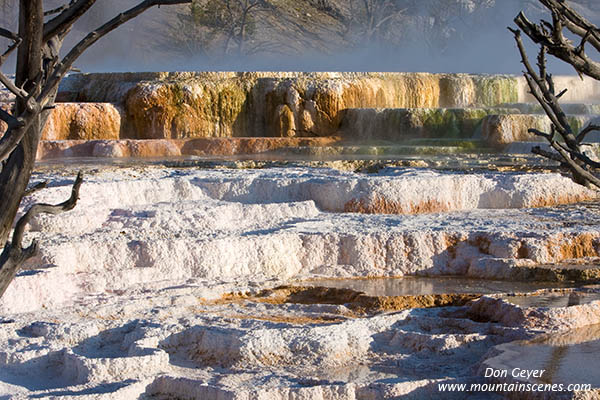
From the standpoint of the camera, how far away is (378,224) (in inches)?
310

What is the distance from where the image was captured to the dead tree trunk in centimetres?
280

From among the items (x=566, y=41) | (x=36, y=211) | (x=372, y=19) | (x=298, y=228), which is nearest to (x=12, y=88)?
(x=36, y=211)

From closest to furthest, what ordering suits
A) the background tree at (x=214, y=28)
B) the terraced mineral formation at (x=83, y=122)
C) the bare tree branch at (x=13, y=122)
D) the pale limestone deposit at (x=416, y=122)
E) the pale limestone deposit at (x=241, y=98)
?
the bare tree branch at (x=13, y=122)
the terraced mineral formation at (x=83, y=122)
the pale limestone deposit at (x=416, y=122)
the pale limestone deposit at (x=241, y=98)
the background tree at (x=214, y=28)

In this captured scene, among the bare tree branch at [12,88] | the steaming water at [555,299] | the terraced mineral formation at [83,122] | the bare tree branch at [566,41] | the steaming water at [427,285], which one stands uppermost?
the terraced mineral formation at [83,122]

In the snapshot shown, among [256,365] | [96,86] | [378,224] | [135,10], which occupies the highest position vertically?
[96,86]

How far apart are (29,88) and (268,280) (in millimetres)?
4017

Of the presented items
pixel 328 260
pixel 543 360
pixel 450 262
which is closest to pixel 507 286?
pixel 450 262

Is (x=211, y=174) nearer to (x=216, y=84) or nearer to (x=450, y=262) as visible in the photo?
(x=450, y=262)

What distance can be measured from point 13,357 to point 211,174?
5.20 m

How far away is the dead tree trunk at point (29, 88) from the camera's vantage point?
2.80m

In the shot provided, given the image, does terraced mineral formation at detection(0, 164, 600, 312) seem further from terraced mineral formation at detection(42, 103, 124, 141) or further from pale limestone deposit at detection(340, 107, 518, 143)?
pale limestone deposit at detection(340, 107, 518, 143)

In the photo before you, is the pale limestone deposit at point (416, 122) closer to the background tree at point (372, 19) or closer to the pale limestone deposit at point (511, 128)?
the pale limestone deposit at point (511, 128)

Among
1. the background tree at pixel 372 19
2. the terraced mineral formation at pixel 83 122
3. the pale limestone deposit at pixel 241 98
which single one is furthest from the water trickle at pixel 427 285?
the background tree at pixel 372 19

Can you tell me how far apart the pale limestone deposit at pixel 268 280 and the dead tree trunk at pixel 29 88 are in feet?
4.57
